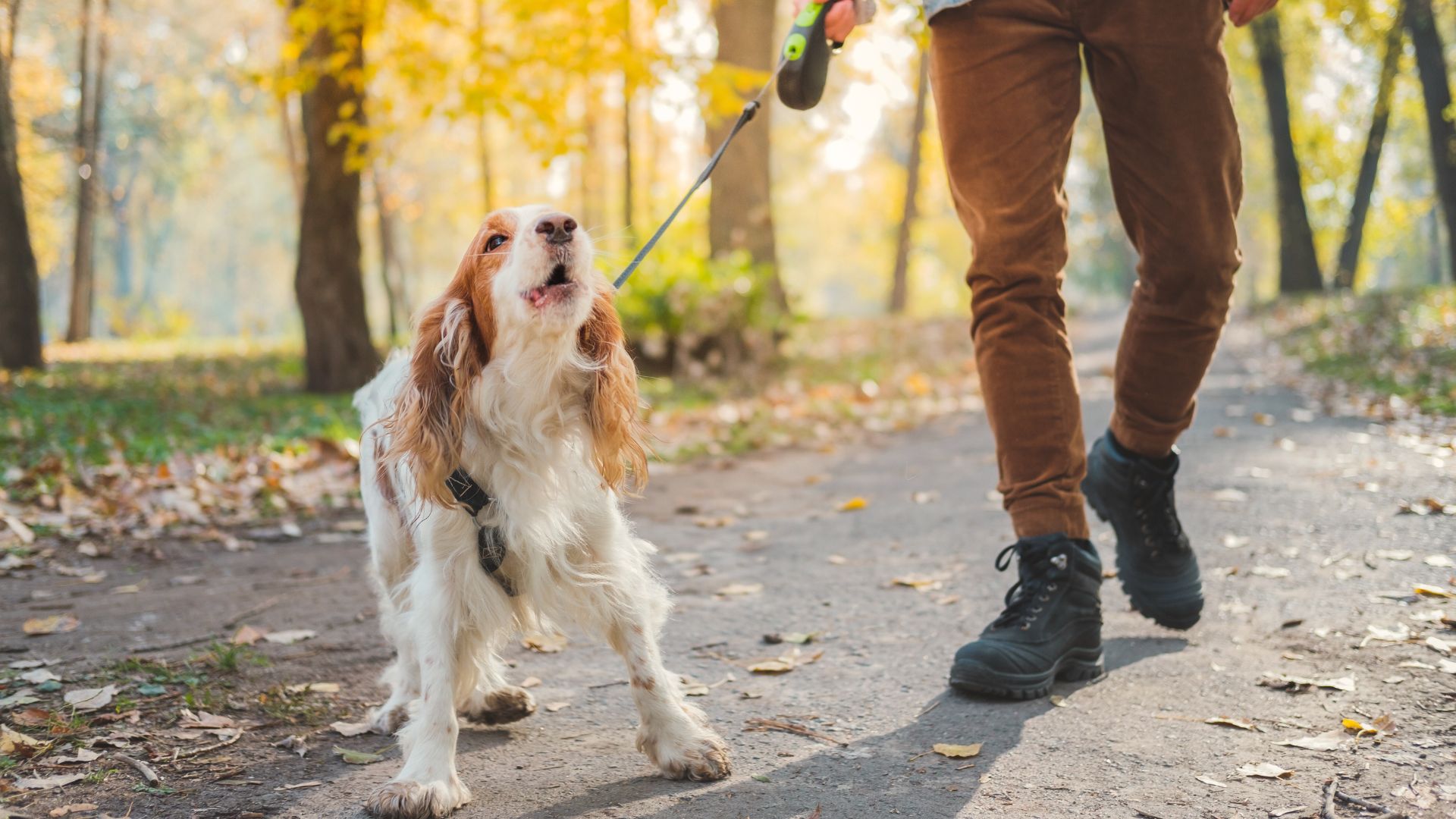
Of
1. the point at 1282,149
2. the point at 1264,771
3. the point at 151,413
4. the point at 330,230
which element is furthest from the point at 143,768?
the point at 1282,149

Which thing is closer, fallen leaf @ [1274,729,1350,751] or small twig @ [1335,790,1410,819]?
small twig @ [1335,790,1410,819]

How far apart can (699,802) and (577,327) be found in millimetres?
1071

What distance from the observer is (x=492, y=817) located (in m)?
2.31

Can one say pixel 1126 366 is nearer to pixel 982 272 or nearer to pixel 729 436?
pixel 982 272

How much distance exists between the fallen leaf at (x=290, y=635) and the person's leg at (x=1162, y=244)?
256cm

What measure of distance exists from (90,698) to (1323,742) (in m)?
3.08

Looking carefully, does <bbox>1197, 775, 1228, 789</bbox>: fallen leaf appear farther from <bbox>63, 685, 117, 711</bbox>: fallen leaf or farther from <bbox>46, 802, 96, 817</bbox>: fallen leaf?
<bbox>63, 685, 117, 711</bbox>: fallen leaf

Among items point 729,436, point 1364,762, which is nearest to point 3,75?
point 729,436

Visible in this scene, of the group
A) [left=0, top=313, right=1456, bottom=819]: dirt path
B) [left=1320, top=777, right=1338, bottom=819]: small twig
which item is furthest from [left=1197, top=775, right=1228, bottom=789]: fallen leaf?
[left=1320, top=777, right=1338, bottom=819]: small twig

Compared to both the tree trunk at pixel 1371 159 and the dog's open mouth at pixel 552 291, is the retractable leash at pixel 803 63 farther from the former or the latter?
the tree trunk at pixel 1371 159

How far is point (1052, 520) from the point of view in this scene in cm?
290

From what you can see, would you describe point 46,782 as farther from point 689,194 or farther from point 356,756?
point 689,194

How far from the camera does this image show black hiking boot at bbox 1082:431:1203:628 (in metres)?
3.22

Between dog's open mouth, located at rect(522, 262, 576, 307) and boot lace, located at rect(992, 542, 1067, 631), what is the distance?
4.45ft
